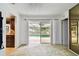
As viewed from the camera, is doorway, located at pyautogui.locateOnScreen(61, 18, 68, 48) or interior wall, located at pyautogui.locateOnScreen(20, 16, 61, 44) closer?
doorway, located at pyautogui.locateOnScreen(61, 18, 68, 48)

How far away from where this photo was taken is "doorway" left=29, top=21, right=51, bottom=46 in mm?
2443

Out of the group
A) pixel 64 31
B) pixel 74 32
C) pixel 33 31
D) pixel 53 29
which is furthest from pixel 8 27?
pixel 74 32

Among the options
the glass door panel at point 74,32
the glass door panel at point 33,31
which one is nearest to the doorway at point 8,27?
the glass door panel at point 33,31

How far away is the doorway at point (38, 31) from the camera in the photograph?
244cm

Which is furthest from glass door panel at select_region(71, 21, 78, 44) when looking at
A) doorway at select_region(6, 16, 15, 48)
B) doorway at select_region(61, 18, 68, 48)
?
doorway at select_region(6, 16, 15, 48)

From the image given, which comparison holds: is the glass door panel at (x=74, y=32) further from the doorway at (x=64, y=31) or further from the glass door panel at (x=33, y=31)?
the glass door panel at (x=33, y=31)

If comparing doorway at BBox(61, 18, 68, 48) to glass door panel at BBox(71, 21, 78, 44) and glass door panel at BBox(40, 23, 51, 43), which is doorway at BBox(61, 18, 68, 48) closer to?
glass door panel at BBox(71, 21, 78, 44)

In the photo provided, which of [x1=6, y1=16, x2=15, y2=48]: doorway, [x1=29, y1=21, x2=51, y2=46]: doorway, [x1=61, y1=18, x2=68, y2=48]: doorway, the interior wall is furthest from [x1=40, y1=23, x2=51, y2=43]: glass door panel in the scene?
[x1=6, y1=16, x2=15, y2=48]: doorway

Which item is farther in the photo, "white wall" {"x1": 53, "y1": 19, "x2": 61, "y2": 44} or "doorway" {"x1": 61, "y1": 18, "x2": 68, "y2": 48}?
"white wall" {"x1": 53, "y1": 19, "x2": 61, "y2": 44}

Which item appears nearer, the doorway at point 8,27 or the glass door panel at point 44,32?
the glass door panel at point 44,32

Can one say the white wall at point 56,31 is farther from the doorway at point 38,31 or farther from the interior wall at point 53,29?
the doorway at point 38,31

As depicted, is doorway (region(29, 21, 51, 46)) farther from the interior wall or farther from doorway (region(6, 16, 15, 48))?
doorway (region(6, 16, 15, 48))

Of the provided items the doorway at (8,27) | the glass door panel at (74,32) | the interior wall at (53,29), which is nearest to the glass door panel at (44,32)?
the interior wall at (53,29)

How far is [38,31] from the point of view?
2.43m
